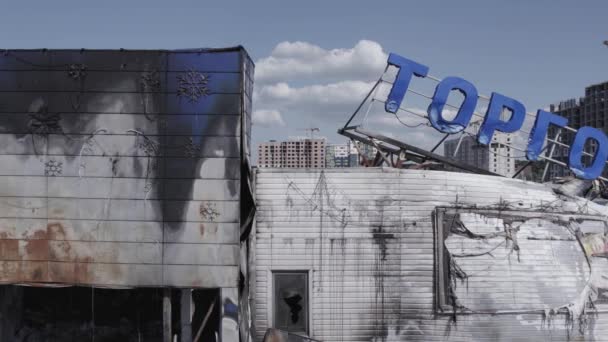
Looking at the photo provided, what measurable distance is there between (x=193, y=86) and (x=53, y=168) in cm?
338

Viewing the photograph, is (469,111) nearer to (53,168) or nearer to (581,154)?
(581,154)

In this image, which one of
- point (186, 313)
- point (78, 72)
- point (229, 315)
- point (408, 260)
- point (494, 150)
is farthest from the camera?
point (494, 150)

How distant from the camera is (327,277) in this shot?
46.9 ft

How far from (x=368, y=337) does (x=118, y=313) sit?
6029 millimetres

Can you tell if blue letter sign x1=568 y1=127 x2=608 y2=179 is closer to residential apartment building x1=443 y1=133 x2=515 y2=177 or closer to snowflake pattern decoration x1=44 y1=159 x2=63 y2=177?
residential apartment building x1=443 y1=133 x2=515 y2=177

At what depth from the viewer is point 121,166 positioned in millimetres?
12250

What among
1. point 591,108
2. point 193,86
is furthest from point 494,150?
point 591,108

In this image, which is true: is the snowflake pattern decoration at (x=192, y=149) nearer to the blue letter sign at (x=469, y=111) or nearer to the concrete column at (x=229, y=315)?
the concrete column at (x=229, y=315)

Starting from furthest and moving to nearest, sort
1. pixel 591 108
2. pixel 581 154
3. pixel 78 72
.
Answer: pixel 591 108
pixel 581 154
pixel 78 72

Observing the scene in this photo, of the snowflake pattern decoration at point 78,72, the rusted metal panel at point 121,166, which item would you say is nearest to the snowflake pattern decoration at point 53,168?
the rusted metal panel at point 121,166

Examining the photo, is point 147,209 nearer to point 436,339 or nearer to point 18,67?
point 18,67

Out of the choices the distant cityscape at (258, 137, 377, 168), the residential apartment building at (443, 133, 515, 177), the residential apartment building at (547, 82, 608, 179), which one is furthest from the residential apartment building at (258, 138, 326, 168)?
the residential apartment building at (547, 82, 608, 179)

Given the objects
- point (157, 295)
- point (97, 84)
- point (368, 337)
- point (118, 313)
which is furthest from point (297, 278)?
point (97, 84)

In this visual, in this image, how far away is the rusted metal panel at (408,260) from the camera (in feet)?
46.7
